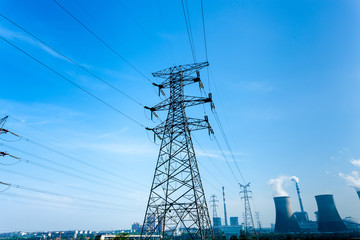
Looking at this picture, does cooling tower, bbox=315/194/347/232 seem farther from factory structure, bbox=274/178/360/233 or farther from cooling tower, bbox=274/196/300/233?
cooling tower, bbox=274/196/300/233

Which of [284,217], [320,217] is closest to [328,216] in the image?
[320,217]

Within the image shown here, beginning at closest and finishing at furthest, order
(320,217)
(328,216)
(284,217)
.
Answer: (328,216)
(320,217)
(284,217)

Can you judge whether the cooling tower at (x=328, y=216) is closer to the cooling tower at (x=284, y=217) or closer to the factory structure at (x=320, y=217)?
the factory structure at (x=320, y=217)

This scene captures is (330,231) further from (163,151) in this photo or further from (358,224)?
(163,151)

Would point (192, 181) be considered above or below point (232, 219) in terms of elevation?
above

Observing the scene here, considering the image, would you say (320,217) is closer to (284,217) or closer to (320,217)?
(320,217)

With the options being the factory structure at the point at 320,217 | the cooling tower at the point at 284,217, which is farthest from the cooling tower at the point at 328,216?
the cooling tower at the point at 284,217

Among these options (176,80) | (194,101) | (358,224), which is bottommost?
(358,224)

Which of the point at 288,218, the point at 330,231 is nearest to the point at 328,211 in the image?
the point at 330,231
